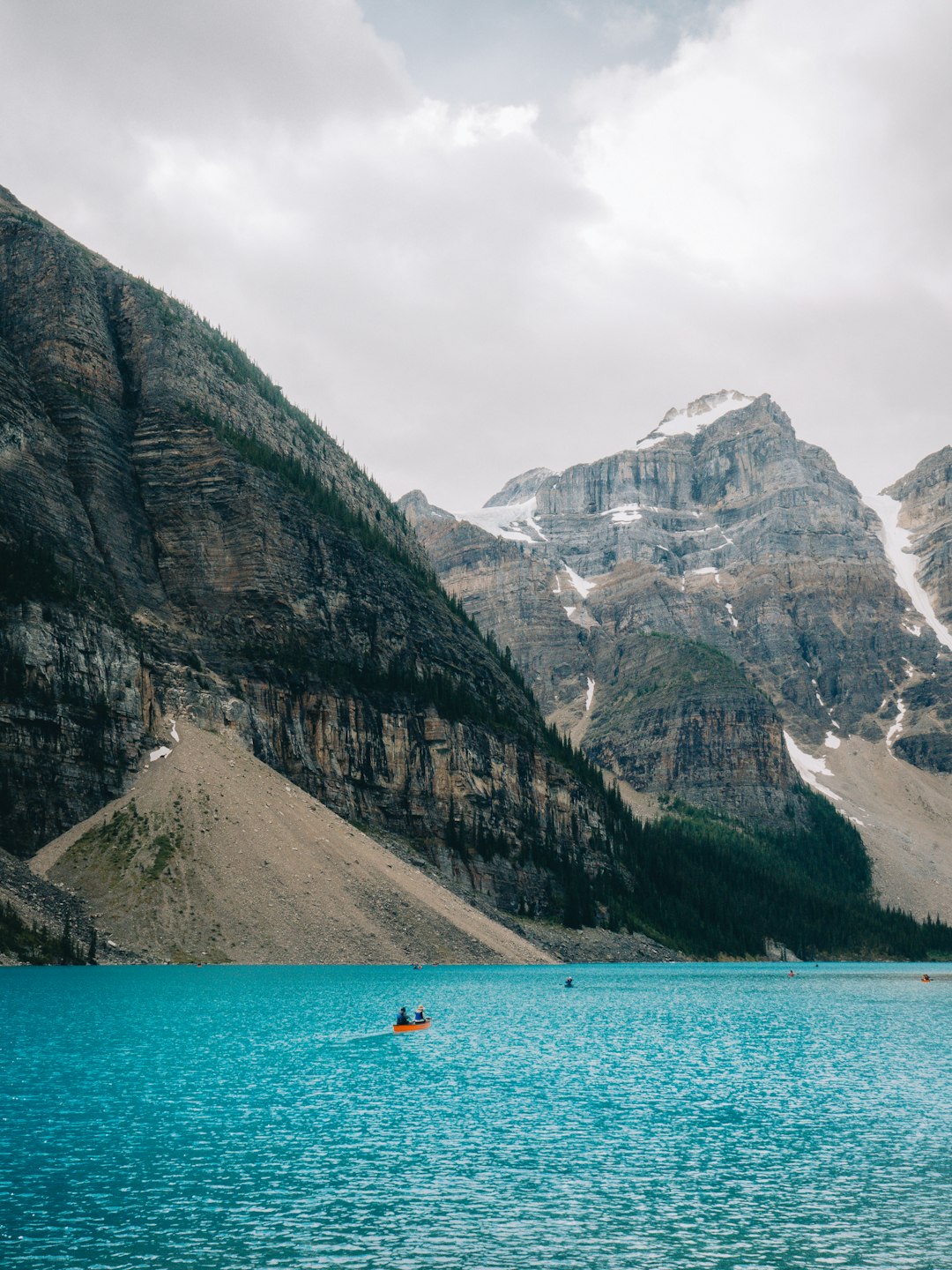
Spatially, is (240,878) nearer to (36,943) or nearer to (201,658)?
(36,943)

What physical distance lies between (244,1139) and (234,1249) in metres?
11.7

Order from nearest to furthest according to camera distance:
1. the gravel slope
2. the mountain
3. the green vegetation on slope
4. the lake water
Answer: the lake water, the green vegetation on slope, the gravel slope, the mountain

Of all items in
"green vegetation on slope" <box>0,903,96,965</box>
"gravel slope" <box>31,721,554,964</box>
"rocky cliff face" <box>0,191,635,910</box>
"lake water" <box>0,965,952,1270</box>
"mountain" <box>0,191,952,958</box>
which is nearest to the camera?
"lake water" <box>0,965,952,1270</box>

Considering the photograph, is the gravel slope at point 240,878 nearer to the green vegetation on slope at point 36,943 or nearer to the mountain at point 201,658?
the mountain at point 201,658

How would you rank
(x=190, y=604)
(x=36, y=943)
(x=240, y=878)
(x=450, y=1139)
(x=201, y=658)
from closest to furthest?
1. (x=450, y=1139)
2. (x=36, y=943)
3. (x=240, y=878)
4. (x=201, y=658)
5. (x=190, y=604)

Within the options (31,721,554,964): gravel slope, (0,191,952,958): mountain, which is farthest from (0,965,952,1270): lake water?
(0,191,952,958): mountain

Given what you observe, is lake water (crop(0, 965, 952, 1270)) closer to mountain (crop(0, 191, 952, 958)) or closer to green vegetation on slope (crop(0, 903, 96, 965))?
green vegetation on slope (crop(0, 903, 96, 965))

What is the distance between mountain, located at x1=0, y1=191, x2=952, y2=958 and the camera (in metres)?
110

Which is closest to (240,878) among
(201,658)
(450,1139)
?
(201,658)

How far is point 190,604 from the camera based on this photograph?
155m

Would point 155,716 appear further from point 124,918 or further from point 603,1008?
point 603,1008

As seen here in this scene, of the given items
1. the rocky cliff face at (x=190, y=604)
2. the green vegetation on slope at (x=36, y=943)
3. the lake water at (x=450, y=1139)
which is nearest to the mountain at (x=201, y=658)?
the rocky cliff face at (x=190, y=604)

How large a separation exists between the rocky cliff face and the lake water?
154ft

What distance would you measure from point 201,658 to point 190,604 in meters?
12.0
